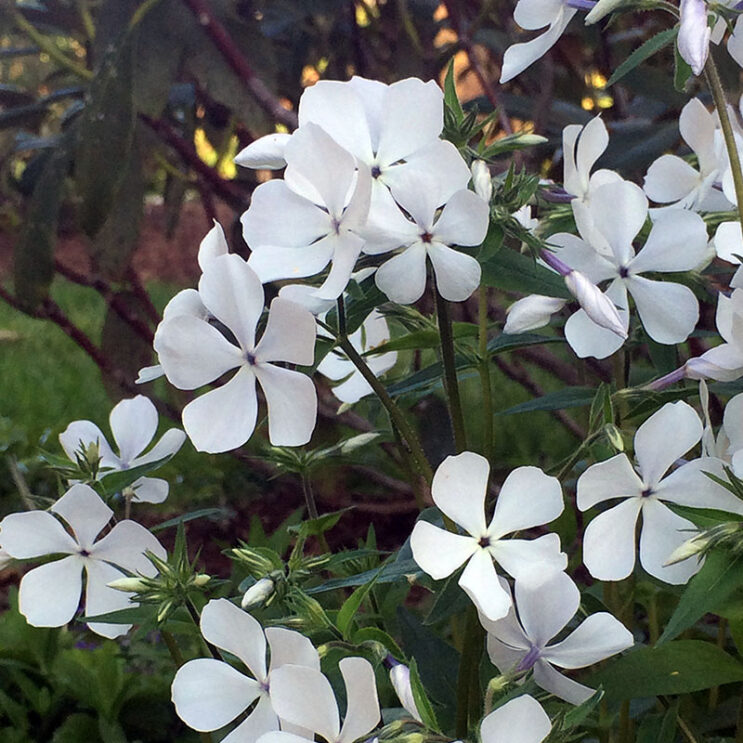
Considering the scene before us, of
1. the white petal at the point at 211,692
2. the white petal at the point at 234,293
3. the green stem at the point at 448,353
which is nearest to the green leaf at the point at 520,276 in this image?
the green stem at the point at 448,353

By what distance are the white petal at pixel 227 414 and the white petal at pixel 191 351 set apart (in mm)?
12

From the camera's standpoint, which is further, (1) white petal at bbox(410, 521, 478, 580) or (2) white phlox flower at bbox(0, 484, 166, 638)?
(2) white phlox flower at bbox(0, 484, 166, 638)

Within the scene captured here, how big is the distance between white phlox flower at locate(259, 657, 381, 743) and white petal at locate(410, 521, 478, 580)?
5 centimetres

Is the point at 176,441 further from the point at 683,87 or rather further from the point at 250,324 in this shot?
the point at 683,87

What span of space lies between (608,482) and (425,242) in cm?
15

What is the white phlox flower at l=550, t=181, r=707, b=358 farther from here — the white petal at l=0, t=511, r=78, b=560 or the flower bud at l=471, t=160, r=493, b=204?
the white petal at l=0, t=511, r=78, b=560

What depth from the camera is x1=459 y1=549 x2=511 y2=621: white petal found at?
0.41 metres

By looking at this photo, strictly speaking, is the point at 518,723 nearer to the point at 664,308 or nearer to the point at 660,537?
the point at 660,537

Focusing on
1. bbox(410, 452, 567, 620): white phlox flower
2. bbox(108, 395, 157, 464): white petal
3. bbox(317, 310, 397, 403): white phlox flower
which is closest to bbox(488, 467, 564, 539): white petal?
bbox(410, 452, 567, 620): white phlox flower

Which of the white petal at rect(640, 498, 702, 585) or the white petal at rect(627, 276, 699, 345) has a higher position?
the white petal at rect(627, 276, 699, 345)

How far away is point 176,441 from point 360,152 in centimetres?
24

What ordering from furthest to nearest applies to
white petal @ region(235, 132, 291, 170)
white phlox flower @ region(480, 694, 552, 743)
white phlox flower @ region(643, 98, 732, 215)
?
white phlox flower @ region(643, 98, 732, 215) < white petal @ region(235, 132, 291, 170) < white phlox flower @ region(480, 694, 552, 743)

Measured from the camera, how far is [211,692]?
47cm

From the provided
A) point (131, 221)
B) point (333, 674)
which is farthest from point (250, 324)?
point (131, 221)
